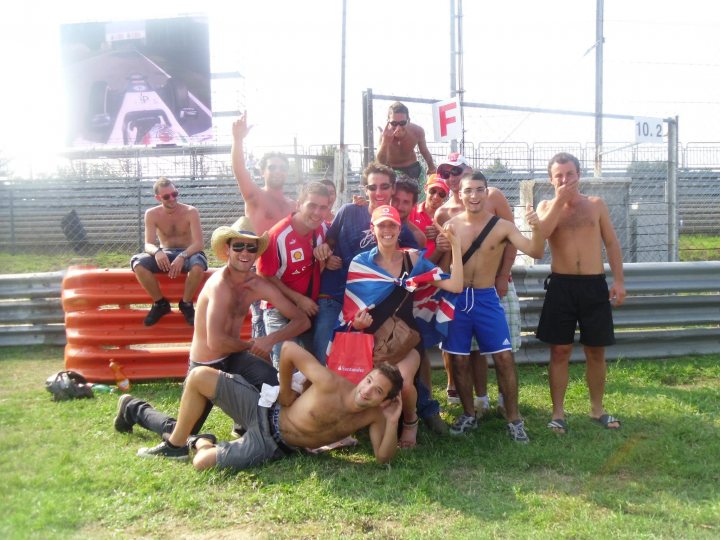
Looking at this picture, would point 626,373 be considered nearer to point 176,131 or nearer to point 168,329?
point 168,329

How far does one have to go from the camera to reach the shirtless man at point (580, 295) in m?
5.39

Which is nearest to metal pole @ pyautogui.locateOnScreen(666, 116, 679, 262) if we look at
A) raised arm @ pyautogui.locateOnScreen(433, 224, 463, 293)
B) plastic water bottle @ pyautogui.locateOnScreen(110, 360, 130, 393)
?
raised arm @ pyautogui.locateOnScreen(433, 224, 463, 293)

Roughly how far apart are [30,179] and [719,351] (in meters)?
17.7

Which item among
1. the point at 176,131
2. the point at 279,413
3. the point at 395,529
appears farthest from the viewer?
the point at 176,131

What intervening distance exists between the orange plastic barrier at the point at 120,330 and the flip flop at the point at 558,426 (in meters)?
2.97

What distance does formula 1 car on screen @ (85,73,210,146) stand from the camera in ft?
80.9

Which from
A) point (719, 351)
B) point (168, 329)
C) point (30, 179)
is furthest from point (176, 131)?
point (719, 351)

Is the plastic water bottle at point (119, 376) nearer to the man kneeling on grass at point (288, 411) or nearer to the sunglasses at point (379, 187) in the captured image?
the man kneeling on grass at point (288, 411)

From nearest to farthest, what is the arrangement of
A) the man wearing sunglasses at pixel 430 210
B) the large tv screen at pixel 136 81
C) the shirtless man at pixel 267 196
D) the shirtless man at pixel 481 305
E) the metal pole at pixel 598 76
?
the shirtless man at pixel 481 305
the man wearing sunglasses at pixel 430 210
the shirtless man at pixel 267 196
the metal pole at pixel 598 76
the large tv screen at pixel 136 81

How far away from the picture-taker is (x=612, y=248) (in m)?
5.50

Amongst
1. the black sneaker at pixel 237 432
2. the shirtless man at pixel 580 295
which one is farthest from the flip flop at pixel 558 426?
the black sneaker at pixel 237 432

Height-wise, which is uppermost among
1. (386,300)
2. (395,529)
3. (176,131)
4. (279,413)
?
(176,131)

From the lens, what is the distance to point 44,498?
387 centimetres

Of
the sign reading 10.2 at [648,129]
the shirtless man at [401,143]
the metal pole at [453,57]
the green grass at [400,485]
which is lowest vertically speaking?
the green grass at [400,485]
